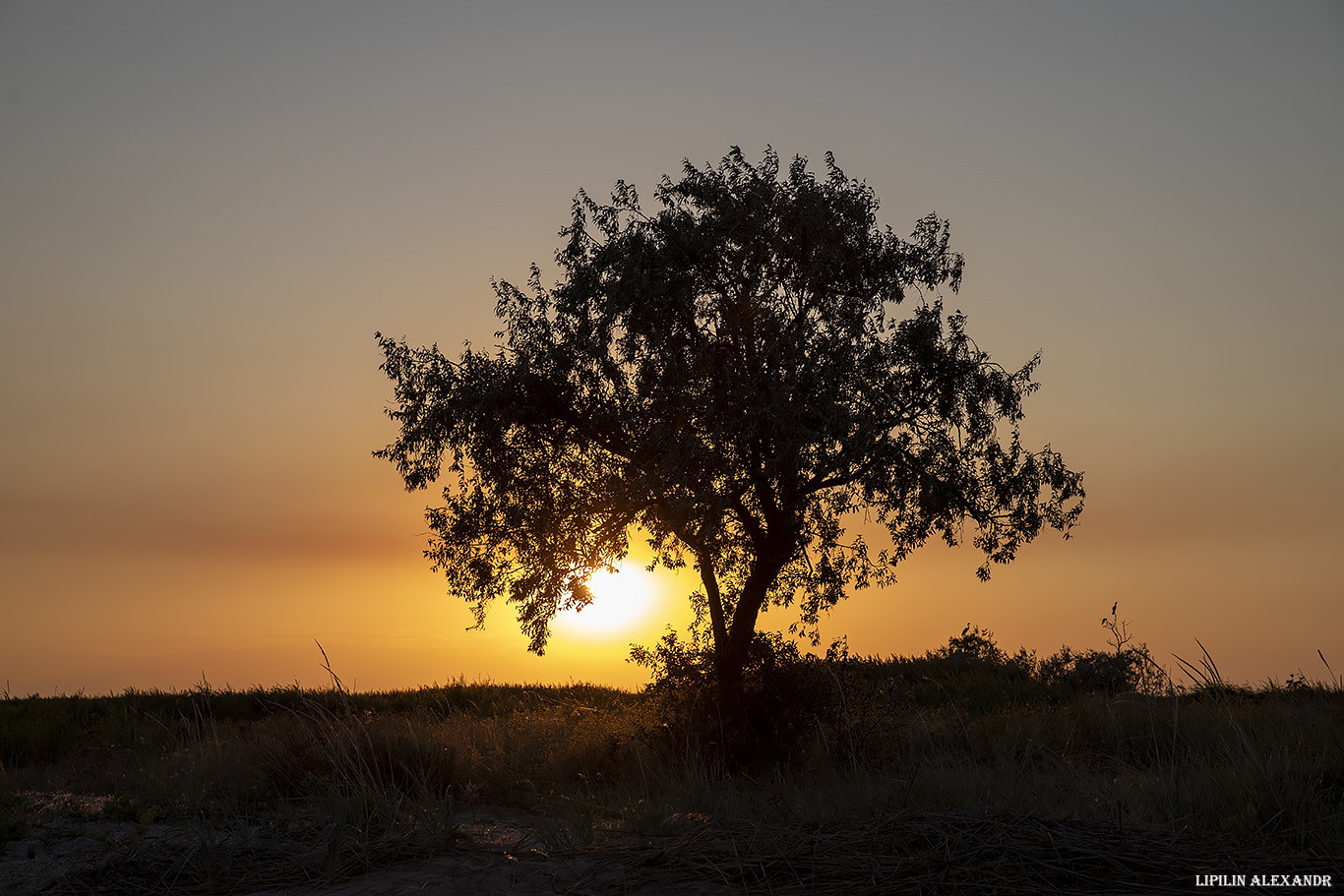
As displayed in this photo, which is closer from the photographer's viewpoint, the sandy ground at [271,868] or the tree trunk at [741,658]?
the sandy ground at [271,868]

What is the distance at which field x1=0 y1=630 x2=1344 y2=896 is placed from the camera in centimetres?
557

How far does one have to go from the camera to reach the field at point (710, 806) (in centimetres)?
557

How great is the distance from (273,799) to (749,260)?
10.5 metres

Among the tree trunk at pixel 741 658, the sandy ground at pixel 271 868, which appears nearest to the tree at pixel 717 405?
the tree trunk at pixel 741 658

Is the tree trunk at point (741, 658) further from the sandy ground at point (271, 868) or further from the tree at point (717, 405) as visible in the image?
the sandy ground at point (271, 868)

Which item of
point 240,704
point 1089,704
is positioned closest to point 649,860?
point 1089,704

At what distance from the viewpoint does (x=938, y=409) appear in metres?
14.9

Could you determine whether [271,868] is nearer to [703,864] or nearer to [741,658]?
[703,864]

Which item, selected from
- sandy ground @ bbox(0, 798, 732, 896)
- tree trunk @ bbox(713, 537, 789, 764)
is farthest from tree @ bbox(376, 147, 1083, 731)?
sandy ground @ bbox(0, 798, 732, 896)

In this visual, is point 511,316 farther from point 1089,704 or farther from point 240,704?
point 240,704

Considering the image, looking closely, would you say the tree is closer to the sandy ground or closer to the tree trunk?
the tree trunk

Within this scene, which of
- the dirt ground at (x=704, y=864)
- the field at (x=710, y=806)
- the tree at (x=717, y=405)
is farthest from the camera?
the tree at (x=717, y=405)

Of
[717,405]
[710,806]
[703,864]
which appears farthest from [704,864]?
[717,405]

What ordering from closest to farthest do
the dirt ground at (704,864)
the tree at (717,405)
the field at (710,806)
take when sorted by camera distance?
the dirt ground at (704,864), the field at (710,806), the tree at (717,405)
